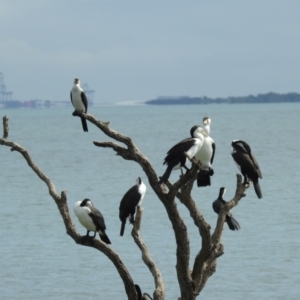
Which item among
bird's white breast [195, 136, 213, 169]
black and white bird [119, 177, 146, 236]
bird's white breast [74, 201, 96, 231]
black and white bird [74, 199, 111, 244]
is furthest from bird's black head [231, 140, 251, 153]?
bird's white breast [74, 201, 96, 231]

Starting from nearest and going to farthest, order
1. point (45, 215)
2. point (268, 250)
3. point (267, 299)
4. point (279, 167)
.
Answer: point (267, 299), point (268, 250), point (45, 215), point (279, 167)

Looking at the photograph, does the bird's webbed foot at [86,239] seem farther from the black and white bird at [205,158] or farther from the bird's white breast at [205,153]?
the bird's white breast at [205,153]

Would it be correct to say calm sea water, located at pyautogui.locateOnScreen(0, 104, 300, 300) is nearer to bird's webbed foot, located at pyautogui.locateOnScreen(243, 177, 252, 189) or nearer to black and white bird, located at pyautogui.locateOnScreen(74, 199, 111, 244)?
black and white bird, located at pyautogui.locateOnScreen(74, 199, 111, 244)

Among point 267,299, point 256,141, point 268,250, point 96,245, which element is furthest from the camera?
point 256,141

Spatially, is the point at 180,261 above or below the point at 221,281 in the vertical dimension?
above

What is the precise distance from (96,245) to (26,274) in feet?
26.0

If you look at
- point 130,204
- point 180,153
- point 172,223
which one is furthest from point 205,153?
point 130,204

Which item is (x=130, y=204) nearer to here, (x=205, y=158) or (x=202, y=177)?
(x=202, y=177)

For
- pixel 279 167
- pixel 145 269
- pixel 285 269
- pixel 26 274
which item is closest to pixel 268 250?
pixel 285 269

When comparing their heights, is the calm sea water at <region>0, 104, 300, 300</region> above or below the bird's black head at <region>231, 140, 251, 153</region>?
below

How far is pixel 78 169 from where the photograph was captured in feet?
142

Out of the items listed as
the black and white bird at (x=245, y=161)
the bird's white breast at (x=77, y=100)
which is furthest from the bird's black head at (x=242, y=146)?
the bird's white breast at (x=77, y=100)

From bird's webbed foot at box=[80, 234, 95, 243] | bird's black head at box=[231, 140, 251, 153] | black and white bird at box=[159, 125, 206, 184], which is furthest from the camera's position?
bird's black head at box=[231, 140, 251, 153]

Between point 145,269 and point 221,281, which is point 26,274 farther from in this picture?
point 221,281
